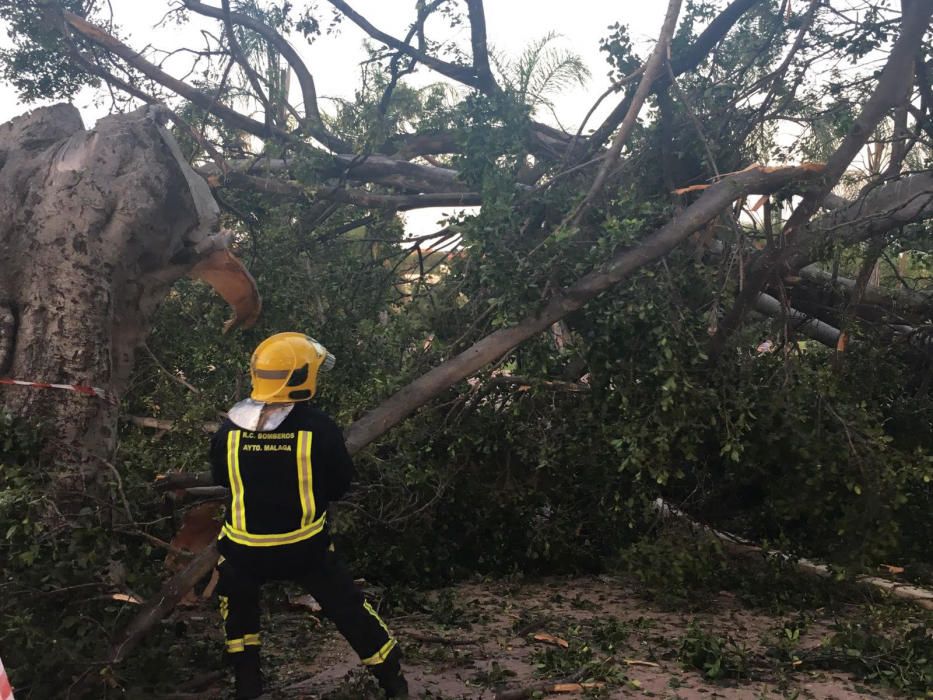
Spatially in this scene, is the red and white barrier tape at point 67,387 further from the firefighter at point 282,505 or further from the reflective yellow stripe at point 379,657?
the reflective yellow stripe at point 379,657

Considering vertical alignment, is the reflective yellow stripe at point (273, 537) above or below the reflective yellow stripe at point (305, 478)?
below

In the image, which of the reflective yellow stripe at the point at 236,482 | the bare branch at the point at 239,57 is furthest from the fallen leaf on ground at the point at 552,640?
the bare branch at the point at 239,57

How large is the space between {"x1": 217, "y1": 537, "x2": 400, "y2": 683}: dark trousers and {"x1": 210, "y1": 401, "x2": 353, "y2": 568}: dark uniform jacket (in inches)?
1.2

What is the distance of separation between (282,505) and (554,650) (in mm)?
1892

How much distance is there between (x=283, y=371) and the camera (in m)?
3.71

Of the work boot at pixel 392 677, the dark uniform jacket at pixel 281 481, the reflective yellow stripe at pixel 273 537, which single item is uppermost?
the dark uniform jacket at pixel 281 481

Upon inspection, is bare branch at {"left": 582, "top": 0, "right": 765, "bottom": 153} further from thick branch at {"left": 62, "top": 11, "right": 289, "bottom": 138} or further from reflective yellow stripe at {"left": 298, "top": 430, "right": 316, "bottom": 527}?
reflective yellow stripe at {"left": 298, "top": 430, "right": 316, "bottom": 527}

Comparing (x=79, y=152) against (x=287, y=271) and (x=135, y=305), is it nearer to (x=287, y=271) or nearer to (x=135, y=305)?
(x=135, y=305)

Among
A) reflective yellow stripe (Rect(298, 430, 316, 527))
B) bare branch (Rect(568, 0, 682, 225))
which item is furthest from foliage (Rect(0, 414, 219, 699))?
bare branch (Rect(568, 0, 682, 225))

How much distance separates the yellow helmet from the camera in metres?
3.71

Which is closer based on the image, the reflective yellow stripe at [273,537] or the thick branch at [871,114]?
the reflective yellow stripe at [273,537]

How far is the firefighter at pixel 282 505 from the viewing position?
12.0ft

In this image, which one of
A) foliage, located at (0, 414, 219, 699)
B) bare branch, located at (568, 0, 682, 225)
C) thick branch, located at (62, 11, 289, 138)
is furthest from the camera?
thick branch, located at (62, 11, 289, 138)

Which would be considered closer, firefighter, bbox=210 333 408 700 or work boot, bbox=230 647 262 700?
firefighter, bbox=210 333 408 700
